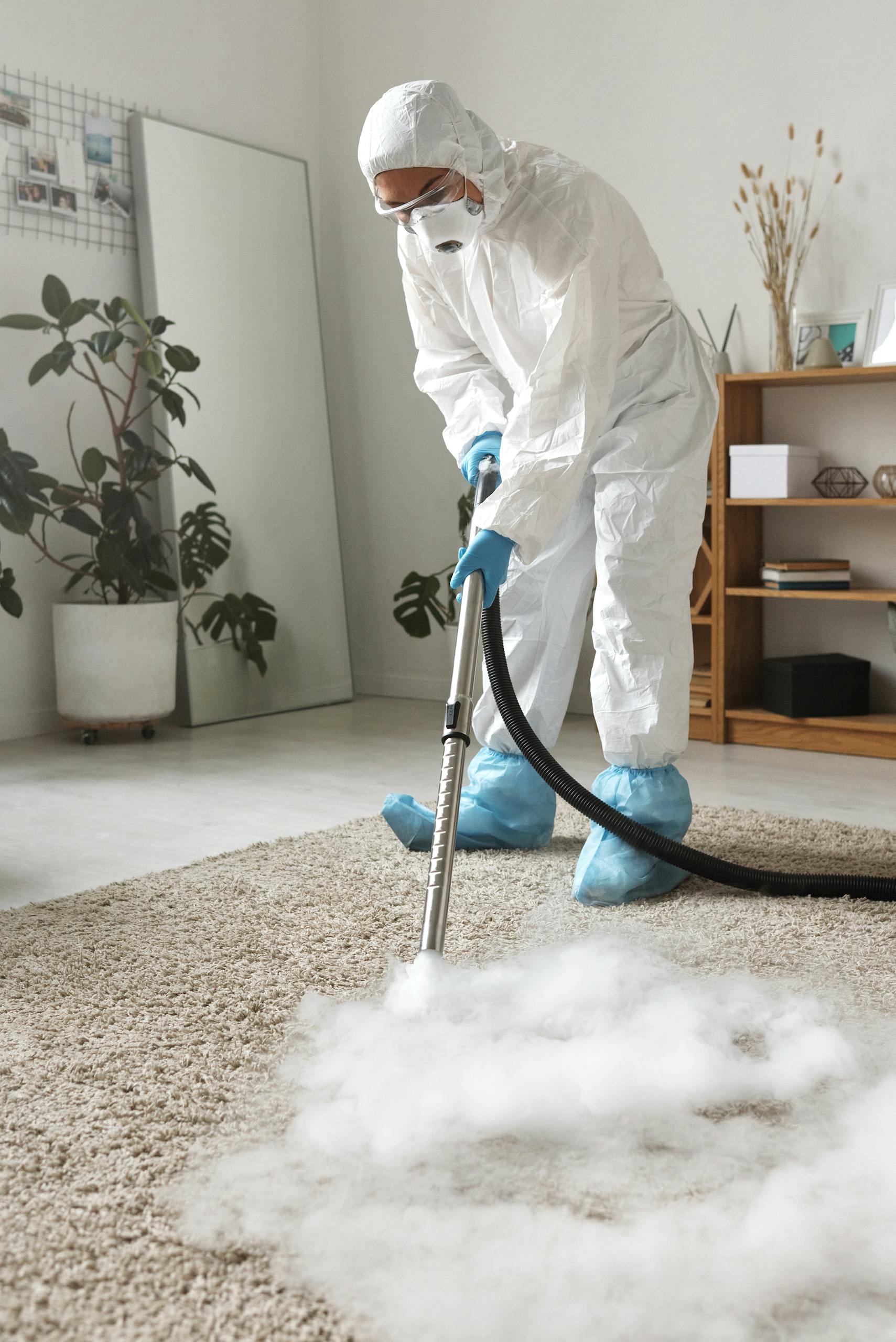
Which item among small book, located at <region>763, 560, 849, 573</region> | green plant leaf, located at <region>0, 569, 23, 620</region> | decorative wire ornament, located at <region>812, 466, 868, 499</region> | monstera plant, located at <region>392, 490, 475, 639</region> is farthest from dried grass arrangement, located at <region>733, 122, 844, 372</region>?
green plant leaf, located at <region>0, 569, 23, 620</region>

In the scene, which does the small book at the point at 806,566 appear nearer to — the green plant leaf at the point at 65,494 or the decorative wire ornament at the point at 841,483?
the decorative wire ornament at the point at 841,483

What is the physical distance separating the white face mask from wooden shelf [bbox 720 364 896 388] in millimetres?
1792

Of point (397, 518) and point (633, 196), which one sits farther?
point (397, 518)

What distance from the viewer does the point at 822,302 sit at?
353 centimetres

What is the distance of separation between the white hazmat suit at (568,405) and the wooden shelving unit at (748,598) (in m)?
1.30

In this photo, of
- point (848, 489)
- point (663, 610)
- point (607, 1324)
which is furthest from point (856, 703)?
point (607, 1324)

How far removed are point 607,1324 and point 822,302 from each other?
125 inches

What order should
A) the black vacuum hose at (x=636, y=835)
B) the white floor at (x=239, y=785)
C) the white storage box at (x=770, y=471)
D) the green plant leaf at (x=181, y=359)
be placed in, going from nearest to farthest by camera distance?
the black vacuum hose at (x=636, y=835), the white floor at (x=239, y=785), the white storage box at (x=770, y=471), the green plant leaf at (x=181, y=359)

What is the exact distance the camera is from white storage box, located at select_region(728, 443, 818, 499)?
11.2ft

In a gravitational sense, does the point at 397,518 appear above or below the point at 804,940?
above

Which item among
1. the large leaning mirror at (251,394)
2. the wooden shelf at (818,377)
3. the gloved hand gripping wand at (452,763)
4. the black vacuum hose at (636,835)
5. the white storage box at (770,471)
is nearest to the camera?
the gloved hand gripping wand at (452,763)

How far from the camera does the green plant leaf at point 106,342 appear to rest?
345 centimetres

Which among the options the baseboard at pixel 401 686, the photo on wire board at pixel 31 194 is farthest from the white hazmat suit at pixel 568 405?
the baseboard at pixel 401 686

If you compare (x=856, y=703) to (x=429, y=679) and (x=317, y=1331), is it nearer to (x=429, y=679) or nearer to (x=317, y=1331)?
(x=429, y=679)
